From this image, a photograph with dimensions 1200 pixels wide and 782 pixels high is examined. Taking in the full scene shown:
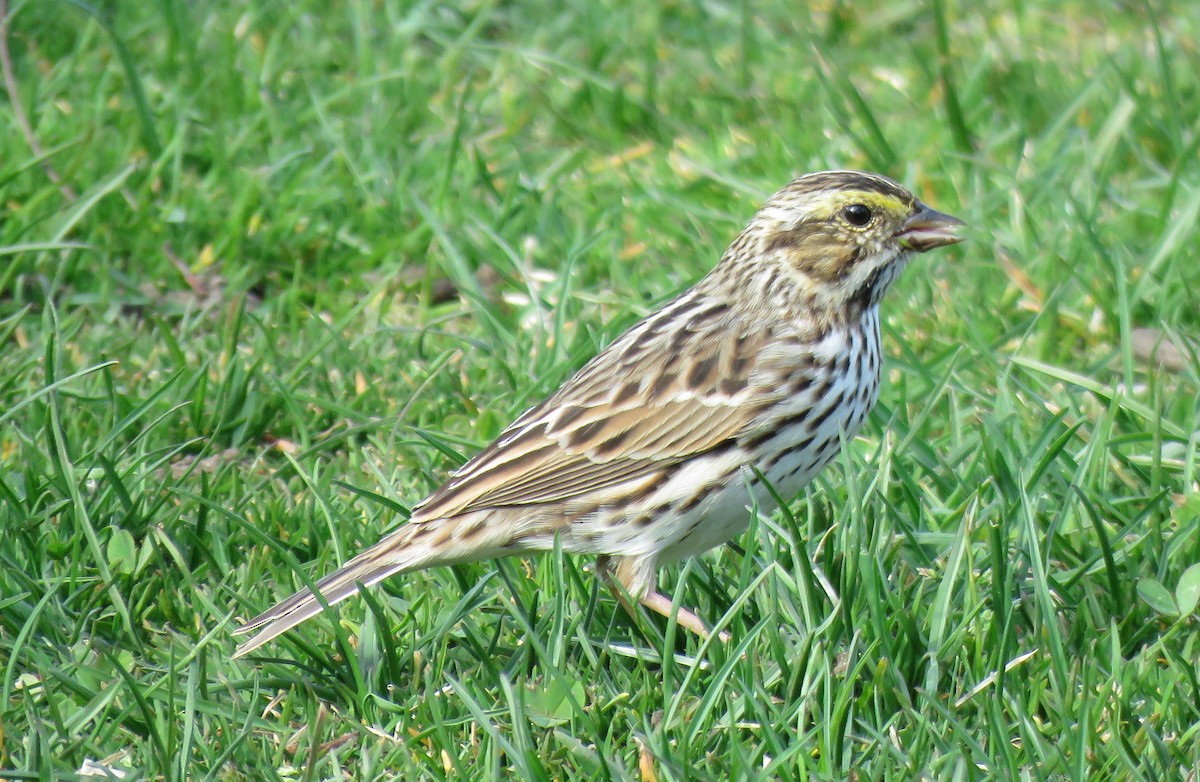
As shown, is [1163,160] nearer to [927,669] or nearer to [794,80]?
[794,80]

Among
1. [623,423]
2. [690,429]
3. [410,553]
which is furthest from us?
[623,423]

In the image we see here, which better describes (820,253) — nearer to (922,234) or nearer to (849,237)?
(849,237)

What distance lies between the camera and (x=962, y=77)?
8.59 metres

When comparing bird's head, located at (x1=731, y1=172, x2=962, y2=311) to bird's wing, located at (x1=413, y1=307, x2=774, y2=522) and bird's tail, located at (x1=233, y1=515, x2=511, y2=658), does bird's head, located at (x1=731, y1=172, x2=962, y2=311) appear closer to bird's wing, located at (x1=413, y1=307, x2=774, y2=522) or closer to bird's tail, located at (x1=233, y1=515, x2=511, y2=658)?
bird's wing, located at (x1=413, y1=307, x2=774, y2=522)

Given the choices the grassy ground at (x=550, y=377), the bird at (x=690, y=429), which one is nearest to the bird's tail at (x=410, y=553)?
the bird at (x=690, y=429)

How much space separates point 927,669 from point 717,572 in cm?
95

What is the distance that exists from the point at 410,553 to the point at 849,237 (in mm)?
1685

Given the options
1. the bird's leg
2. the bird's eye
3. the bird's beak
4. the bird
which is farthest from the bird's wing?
the bird's beak

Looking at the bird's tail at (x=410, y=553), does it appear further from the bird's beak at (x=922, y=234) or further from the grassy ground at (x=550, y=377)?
the bird's beak at (x=922, y=234)

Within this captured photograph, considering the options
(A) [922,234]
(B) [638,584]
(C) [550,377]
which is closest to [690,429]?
(B) [638,584]

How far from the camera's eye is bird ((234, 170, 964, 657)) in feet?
15.6

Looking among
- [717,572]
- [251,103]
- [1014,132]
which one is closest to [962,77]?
[1014,132]

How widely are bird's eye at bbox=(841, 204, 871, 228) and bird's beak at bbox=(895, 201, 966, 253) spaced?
114 millimetres

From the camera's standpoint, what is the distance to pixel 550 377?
239 inches
